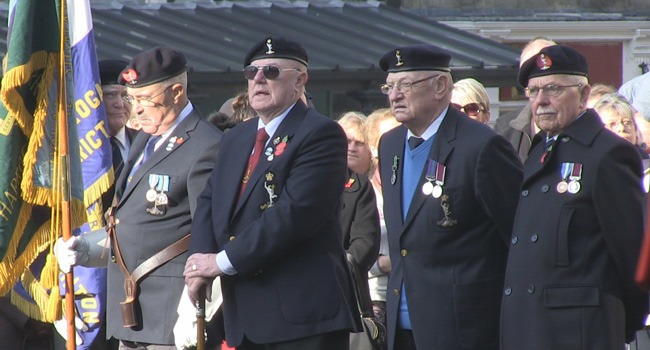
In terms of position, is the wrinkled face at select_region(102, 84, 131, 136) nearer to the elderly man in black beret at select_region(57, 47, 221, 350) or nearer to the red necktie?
the elderly man in black beret at select_region(57, 47, 221, 350)

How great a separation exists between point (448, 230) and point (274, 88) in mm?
1013

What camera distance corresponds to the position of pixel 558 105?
6332mm

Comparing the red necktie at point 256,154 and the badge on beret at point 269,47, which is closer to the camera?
the red necktie at point 256,154

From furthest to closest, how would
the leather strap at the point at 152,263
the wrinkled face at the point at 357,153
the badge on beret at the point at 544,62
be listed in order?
the wrinkled face at the point at 357,153 → the leather strap at the point at 152,263 → the badge on beret at the point at 544,62

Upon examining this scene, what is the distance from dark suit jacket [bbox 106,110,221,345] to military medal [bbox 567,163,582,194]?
5.85ft

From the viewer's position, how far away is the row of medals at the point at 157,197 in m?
6.97

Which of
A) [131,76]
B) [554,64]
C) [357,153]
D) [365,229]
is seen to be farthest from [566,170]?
[357,153]

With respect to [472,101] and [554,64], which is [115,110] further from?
[554,64]

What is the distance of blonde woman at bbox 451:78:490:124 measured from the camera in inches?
346

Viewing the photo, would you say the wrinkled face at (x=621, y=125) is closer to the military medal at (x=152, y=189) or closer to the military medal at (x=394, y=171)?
the military medal at (x=394, y=171)

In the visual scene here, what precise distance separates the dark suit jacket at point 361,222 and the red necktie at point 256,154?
75.5 inches

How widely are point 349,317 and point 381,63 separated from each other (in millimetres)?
1248

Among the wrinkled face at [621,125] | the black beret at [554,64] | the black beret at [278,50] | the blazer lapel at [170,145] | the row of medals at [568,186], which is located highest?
the black beret at [554,64]

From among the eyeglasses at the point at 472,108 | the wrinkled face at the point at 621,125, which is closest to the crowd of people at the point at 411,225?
the wrinkled face at the point at 621,125
